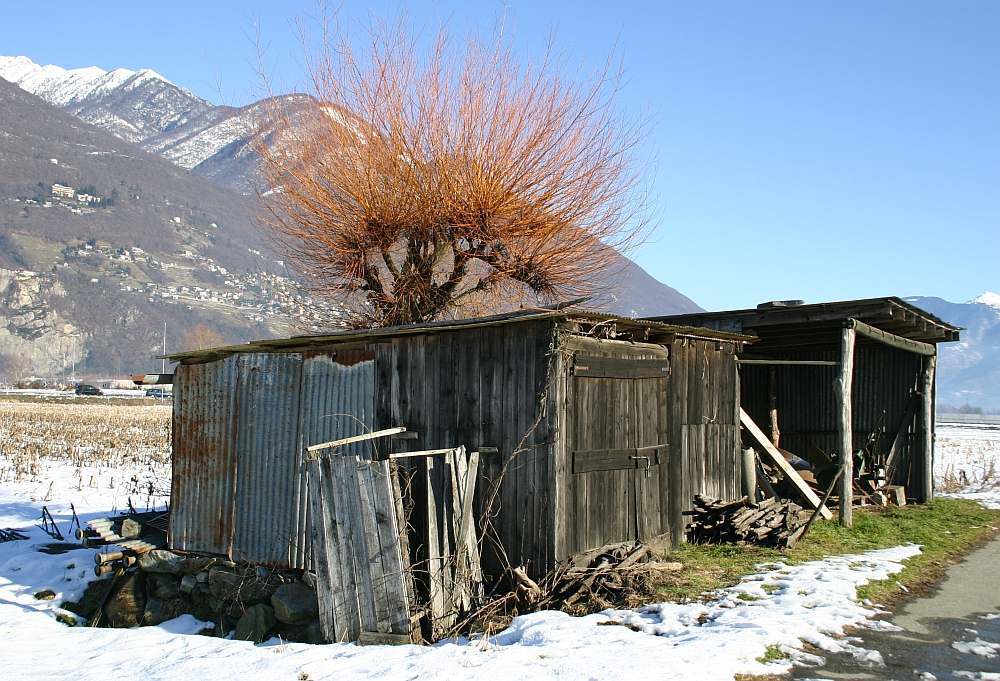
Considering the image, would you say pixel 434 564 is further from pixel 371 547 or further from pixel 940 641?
pixel 940 641

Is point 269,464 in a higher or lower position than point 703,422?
lower

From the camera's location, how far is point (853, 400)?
18.1 metres

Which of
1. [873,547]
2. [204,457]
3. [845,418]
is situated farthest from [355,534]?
[845,418]

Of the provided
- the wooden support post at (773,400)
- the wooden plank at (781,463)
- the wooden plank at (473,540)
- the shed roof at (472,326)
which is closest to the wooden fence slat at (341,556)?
the wooden plank at (473,540)

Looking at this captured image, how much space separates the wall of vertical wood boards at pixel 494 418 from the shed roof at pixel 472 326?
239mm

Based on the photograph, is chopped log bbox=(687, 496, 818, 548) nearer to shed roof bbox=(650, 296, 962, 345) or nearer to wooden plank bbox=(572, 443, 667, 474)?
wooden plank bbox=(572, 443, 667, 474)

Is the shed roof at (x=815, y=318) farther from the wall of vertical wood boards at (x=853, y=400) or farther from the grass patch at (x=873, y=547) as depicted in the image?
the grass patch at (x=873, y=547)

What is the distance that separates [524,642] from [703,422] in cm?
588

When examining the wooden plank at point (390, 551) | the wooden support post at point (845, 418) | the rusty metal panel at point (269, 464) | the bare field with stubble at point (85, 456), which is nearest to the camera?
the wooden plank at point (390, 551)

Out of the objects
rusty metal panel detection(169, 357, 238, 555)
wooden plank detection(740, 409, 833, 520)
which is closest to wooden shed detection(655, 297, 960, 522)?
wooden plank detection(740, 409, 833, 520)

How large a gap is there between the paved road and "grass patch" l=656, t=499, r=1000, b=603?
1.52 feet

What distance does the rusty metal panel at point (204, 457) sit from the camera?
12.3 metres

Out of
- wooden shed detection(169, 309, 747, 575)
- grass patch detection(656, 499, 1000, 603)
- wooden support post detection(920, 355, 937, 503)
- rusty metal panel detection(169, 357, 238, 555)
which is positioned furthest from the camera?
wooden support post detection(920, 355, 937, 503)

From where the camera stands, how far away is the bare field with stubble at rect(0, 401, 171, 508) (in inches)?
746
